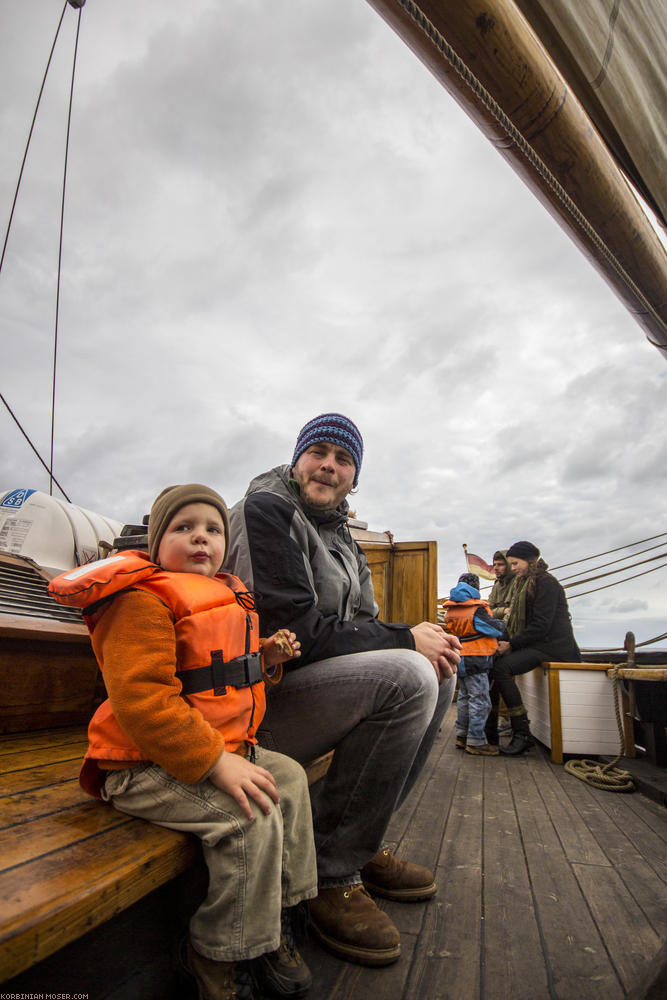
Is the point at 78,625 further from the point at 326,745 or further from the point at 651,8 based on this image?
the point at 651,8

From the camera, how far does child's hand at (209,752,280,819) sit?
3.11ft

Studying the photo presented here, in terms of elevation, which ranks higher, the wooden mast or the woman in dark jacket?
the wooden mast

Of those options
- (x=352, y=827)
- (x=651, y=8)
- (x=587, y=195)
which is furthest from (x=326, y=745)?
(x=651, y=8)

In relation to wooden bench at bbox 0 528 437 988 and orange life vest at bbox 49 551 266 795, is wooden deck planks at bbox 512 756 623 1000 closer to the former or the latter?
wooden bench at bbox 0 528 437 988

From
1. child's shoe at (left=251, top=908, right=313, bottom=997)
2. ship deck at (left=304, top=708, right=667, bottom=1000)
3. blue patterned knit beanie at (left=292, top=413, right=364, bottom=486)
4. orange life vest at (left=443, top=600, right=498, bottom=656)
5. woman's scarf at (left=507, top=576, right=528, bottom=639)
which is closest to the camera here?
child's shoe at (left=251, top=908, right=313, bottom=997)

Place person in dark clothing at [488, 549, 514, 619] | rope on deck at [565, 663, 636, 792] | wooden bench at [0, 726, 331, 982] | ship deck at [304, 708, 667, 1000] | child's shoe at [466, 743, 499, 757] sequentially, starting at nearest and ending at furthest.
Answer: wooden bench at [0, 726, 331, 982] → ship deck at [304, 708, 667, 1000] → rope on deck at [565, 663, 636, 792] → child's shoe at [466, 743, 499, 757] → person in dark clothing at [488, 549, 514, 619]

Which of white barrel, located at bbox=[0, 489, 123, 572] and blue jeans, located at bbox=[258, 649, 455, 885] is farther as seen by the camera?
white barrel, located at bbox=[0, 489, 123, 572]

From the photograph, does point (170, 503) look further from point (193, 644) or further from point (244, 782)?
point (244, 782)

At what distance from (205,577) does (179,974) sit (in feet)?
2.49

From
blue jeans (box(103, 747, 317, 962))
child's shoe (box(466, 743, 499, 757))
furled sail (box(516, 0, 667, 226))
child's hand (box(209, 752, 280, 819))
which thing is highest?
furled sail (box(516, 0, 667, 226))

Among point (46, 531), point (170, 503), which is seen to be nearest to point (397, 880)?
point (170, 503)

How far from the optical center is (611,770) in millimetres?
3141

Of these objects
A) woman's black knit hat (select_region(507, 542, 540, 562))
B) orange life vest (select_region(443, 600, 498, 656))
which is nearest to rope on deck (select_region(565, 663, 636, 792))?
orange life vest (select_region(443, 600, 498, 656))

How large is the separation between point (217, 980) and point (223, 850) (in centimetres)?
21
